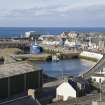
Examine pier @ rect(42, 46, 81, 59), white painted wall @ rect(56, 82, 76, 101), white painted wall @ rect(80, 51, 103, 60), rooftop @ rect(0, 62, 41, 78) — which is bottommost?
pier @ rect(42, 46, 81, 59)

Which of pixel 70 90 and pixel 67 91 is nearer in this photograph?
pixel 67 91

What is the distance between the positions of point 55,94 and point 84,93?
196 cm

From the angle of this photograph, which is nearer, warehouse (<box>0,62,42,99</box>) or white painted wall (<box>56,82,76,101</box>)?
white painted wall (<box>56,82,76,101</box>)

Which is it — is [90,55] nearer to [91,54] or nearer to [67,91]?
[91,54]

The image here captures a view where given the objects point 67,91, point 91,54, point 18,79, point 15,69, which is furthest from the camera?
point 91,54

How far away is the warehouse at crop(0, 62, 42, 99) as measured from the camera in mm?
27516

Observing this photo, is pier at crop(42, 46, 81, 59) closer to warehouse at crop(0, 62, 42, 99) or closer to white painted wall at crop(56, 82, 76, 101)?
warehouse at crop(0, 62, 42, 99)

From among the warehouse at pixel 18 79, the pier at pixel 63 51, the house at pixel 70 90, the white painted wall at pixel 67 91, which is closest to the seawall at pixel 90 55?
the pier at pixel 63 51

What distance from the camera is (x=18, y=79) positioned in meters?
28.8

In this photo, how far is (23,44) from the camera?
103125 millimetres

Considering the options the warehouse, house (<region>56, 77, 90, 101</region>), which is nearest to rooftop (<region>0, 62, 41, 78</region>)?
the warehouse

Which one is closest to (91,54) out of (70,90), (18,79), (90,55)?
(90,55)

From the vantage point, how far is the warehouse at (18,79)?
2752 cm

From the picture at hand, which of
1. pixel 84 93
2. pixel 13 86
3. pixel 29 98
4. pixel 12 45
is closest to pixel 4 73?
pixel 13 86
